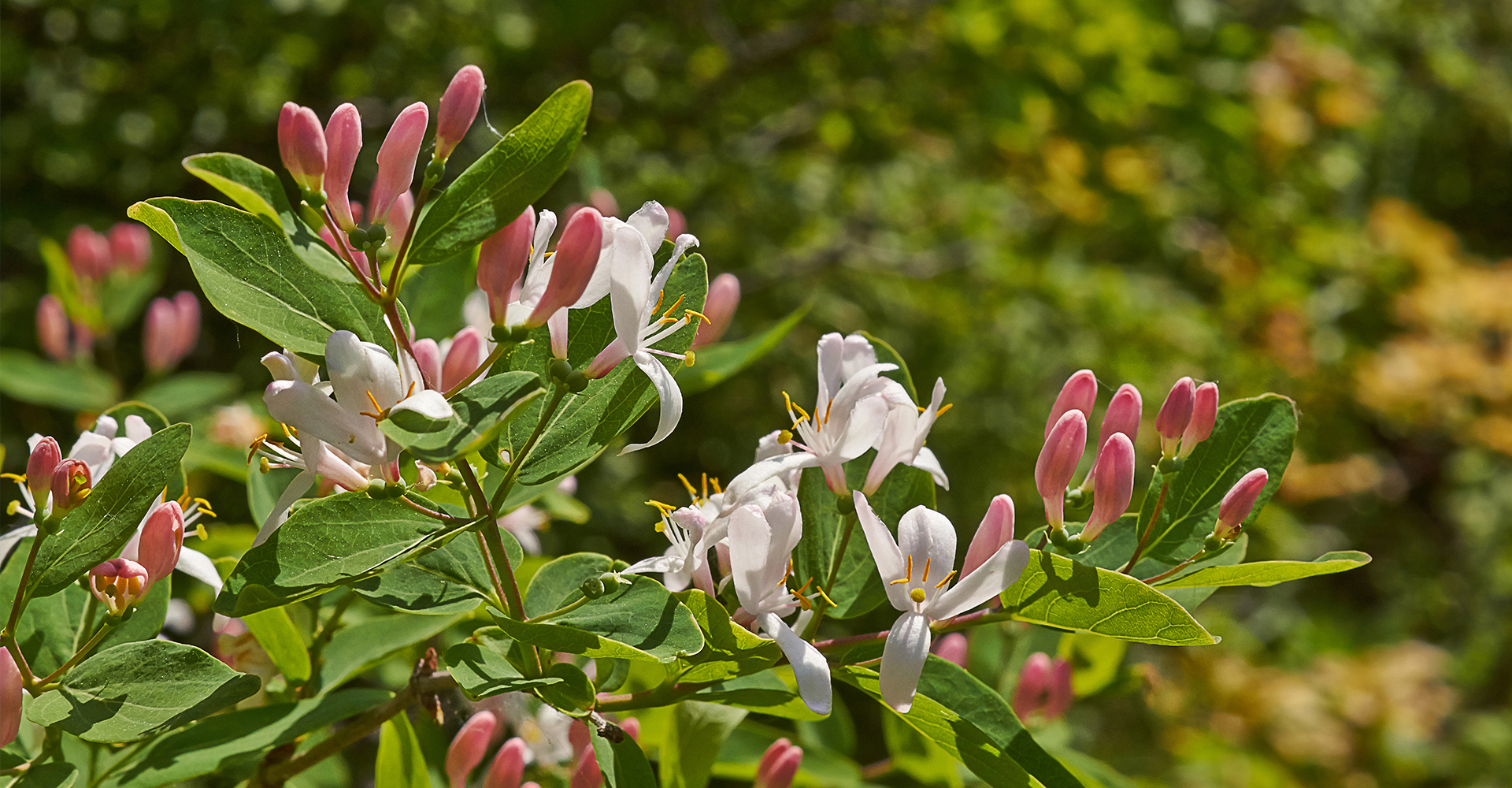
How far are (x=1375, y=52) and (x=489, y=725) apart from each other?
15.0 ft

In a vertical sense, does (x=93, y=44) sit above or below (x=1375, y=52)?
above

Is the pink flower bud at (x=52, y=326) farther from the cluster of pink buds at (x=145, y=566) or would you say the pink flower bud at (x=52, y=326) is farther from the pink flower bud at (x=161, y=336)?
the cluster of pink buds at (x=145, y=566)

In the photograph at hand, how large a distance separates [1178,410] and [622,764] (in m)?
0.41

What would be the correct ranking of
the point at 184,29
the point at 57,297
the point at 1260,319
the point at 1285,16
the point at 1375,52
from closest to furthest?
the point at 57,297 < the point at 184,29 < the point at 1285,16 < the point at 1260,319 < the point at 1375,52

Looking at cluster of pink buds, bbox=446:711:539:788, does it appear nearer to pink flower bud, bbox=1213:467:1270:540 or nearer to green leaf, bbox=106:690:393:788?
green leaf, bbox=106:690:393:788

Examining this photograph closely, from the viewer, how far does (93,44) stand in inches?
96.7

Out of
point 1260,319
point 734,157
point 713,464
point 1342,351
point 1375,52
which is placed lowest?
point 1342,351

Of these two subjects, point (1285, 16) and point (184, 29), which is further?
point (1285, 16)

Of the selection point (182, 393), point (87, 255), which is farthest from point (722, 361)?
point (87, 255)

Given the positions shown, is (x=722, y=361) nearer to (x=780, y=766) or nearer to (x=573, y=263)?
(x=780, y=766)

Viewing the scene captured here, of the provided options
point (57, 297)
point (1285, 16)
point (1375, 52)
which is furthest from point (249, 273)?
point (1375, 52)

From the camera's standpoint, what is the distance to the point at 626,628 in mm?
625

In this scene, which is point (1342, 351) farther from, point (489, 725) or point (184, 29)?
point (489, 725)

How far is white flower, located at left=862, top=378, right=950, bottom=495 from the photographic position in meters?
0.69
